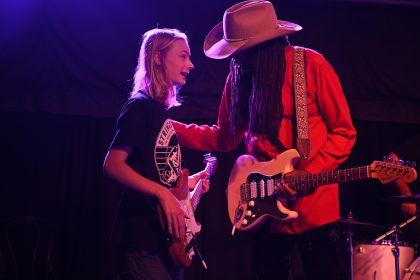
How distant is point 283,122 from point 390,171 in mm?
635

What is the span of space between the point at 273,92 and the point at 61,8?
126 inches

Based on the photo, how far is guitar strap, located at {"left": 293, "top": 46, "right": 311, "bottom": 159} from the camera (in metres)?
2.68

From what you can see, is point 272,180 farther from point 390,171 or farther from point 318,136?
point 390,171

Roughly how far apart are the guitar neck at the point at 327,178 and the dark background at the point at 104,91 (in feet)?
8.89

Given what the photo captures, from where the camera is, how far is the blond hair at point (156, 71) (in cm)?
279

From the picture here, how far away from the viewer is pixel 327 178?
8.35 ft

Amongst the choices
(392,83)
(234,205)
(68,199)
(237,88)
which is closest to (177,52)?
(237,88)

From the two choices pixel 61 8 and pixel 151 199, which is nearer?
pixel 151 199

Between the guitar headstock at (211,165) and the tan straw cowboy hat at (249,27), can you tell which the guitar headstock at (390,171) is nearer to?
the tan straw cowboy hat at (249,27)

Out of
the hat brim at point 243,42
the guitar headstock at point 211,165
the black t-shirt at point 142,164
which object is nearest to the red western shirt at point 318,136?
the hat brim at point 243,42

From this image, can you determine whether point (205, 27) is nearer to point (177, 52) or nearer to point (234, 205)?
point (177, 52)

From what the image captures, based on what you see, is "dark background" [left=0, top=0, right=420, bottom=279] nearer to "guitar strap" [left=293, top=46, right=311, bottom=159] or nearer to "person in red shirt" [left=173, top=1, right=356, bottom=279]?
"person in red shirt" [left=173, top=1, right=356, bottom=279]

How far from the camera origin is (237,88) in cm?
312

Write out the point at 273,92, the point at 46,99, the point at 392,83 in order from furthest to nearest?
1. the point at 392,83
2. the point at 46,99
3. the point at 273,92
